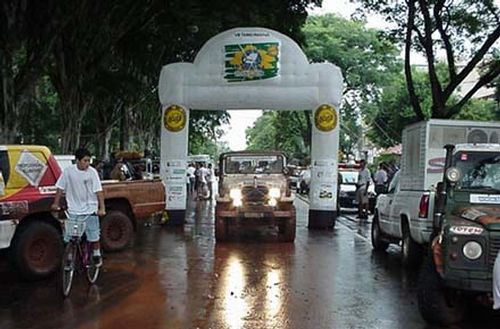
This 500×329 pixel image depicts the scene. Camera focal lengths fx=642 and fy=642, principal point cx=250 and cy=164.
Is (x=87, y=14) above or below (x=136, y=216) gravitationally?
above

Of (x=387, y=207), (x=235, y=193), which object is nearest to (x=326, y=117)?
A: (x=235, y=193)

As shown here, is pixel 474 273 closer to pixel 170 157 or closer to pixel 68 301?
pixel 68 301

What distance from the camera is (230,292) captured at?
8844 mm

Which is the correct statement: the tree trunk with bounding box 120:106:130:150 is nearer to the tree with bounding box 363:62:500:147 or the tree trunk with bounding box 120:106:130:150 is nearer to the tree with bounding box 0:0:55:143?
the tree with bounding box 0:0:55:143

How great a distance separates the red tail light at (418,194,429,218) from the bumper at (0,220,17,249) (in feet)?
20.6

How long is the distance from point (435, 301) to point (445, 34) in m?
14.6

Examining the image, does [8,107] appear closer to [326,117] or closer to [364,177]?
[326,117]

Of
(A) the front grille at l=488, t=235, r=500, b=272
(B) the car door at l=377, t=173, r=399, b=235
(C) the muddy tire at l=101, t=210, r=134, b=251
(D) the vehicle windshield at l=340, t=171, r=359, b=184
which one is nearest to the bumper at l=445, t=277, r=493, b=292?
(A) the front grille at l=488, t=235, r=500, b=272

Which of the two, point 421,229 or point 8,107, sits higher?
point 8,107

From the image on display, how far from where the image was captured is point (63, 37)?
64.6ft

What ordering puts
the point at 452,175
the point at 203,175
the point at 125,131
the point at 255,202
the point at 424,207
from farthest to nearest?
the point at 125,131, the point at 203,175, the point at 255,202, the point at 424,207, the point at 452,175

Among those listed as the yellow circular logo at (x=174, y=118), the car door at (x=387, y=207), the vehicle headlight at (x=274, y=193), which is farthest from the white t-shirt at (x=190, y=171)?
the car door at (x=387, y=207)

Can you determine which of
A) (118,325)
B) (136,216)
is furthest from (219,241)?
(118,325)

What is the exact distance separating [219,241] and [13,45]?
743 cm
